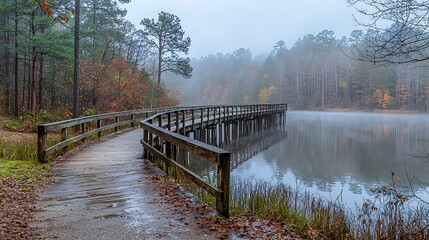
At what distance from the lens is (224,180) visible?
4547 mm

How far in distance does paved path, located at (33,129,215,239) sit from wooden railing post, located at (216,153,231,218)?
42 centimetres

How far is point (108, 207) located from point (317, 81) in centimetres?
8549

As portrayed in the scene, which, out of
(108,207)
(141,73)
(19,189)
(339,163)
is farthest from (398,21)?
(141,73)

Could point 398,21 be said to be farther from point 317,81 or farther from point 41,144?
point 317,81

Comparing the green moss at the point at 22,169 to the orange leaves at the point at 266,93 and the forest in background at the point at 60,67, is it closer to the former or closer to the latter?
the forest in background at the point at 60,67

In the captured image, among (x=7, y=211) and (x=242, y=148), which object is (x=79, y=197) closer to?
(x=7, y=211)

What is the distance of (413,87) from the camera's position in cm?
6981

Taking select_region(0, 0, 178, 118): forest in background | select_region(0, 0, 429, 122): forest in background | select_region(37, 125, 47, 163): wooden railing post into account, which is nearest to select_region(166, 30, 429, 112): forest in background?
select_region(0, 0, 429, 122): forest in background

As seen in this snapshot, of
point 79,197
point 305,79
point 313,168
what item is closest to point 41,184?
point 79,197

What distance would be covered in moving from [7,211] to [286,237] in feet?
12.6

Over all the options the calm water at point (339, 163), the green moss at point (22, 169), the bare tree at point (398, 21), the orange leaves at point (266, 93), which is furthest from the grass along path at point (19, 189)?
the orange leaves at point (266, 93)

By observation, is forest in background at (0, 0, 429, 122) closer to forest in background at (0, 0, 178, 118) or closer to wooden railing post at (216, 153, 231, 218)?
forest in background at (0, 0, 178, 118)

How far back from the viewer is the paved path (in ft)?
13.3

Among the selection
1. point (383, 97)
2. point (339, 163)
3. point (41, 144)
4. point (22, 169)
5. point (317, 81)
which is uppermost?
point (317, 81)
